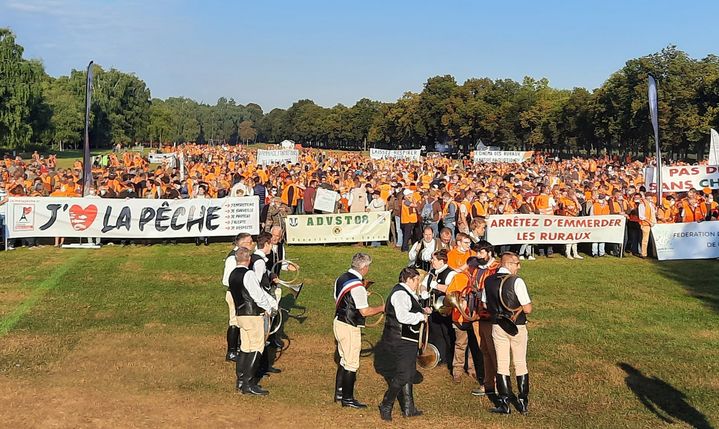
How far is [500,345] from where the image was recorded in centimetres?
870

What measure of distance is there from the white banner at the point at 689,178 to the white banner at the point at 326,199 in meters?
10.7

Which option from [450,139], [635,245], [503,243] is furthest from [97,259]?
[450,139]

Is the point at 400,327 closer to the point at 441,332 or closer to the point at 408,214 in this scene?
the point at 441,332

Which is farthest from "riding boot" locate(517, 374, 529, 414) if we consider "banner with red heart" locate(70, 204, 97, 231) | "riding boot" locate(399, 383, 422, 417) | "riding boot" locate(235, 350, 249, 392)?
"banner with red heart" locate(70, 204, 97, 231)

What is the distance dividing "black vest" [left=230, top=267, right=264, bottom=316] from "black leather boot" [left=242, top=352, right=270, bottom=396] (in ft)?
2.13

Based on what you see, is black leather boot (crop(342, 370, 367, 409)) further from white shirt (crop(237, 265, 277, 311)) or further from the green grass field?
white shirt (crop(237, 265, 277, 311))

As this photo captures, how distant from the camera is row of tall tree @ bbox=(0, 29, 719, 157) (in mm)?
63688

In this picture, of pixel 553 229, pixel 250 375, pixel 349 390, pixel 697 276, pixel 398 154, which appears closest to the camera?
pixel 349 390

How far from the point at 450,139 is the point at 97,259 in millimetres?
97041

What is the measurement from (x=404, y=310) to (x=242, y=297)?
2.29 m

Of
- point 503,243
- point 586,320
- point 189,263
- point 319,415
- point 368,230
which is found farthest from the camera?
point 368,230

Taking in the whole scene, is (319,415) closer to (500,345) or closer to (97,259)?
(500,345)

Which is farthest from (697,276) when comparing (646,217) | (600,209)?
(600,209)

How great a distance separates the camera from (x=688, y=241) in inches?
760
